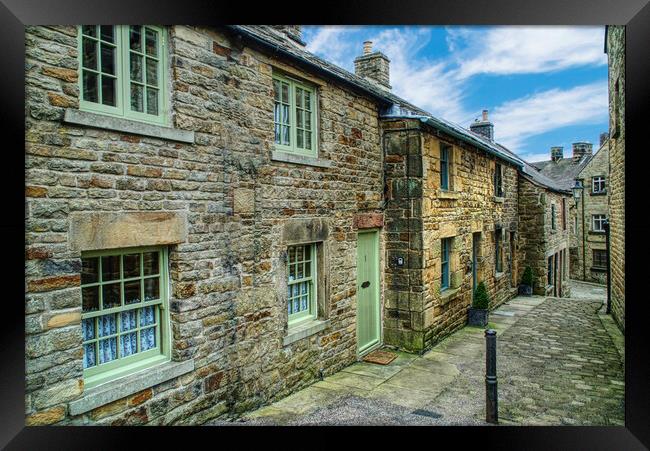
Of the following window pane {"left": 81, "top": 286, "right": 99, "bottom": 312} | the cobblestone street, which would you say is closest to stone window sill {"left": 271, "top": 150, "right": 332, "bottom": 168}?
window pane {"left": 81, "top": 286, "right": 99, "bottom": 312}

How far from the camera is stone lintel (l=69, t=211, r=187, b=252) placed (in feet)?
11.9

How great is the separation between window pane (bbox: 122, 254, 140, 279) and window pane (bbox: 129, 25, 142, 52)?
1.94m

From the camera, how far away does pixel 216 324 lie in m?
4.82

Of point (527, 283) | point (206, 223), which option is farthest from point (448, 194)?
point (527, 283)

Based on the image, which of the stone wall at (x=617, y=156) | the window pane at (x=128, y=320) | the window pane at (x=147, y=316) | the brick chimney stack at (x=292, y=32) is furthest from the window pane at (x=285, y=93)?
the stone wall at (x=617, y=156)

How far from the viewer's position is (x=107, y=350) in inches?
156

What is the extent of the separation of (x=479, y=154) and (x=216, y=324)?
8894 millimetres

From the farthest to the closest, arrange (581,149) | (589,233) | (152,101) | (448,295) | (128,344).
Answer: (581,149) → (589,233) → (448,295) → (152,101) → (128,344)

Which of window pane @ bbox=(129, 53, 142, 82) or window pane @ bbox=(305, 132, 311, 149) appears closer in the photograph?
window pane @ bbox=(129, 53, 142, 82)

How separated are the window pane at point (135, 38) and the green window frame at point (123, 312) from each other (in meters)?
1.88

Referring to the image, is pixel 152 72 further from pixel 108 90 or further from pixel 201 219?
pixel 201 219

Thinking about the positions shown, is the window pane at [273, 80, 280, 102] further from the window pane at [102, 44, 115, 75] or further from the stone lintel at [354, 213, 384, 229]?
the stone lintel at [354, 213, 384, 229]

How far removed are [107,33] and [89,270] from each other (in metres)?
2.10
